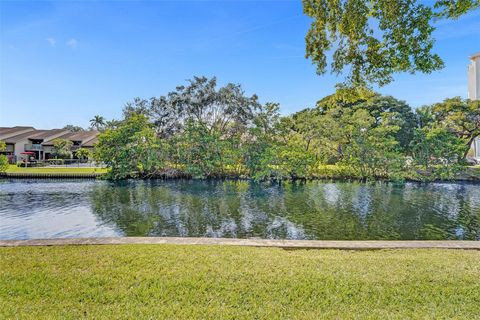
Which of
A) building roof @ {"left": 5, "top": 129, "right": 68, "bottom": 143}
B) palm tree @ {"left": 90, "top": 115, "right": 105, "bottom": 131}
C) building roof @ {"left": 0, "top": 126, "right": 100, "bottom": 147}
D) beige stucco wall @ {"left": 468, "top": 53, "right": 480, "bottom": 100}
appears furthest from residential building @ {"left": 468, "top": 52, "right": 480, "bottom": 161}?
palm tree @ {"left": 90, "top": 115, "right": 105, "bottom": 131}

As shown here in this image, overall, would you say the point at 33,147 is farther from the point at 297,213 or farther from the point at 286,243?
the point at 286,243

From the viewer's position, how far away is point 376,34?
612cm

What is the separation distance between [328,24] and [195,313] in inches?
250

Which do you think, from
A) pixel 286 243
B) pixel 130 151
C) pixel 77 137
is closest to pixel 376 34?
pixel 286 243

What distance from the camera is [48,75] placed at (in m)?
11.5

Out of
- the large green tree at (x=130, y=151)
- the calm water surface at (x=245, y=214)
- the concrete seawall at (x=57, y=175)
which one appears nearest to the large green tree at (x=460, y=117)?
the calm water surface at (x=245, y=214)

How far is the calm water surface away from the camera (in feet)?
27.9

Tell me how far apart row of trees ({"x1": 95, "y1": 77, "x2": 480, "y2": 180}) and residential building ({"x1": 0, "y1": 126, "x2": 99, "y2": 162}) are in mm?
18835

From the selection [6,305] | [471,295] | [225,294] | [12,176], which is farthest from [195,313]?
[12,176]

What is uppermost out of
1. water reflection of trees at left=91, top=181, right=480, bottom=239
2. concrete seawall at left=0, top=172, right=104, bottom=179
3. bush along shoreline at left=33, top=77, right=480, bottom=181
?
bush along shoreline at left=33, top=77, right=480, bottom=181

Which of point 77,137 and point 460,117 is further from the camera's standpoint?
point 77,137

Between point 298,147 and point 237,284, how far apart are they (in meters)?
20.1

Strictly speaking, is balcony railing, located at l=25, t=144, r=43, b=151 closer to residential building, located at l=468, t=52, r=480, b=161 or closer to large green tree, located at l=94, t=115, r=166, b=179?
large green tree, located at l=94, t=115, r=166, b=179

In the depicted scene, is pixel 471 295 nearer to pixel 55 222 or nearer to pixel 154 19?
pixel 154 19
